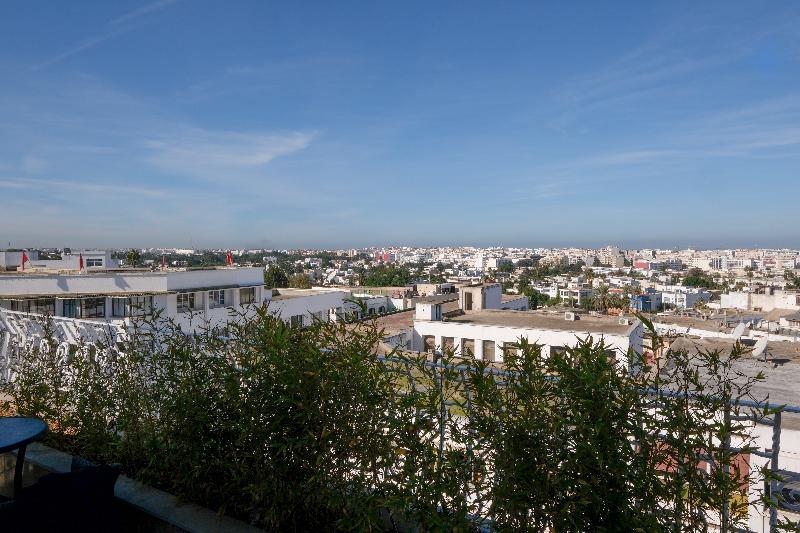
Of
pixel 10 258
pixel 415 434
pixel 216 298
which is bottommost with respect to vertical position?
pixel 216 298

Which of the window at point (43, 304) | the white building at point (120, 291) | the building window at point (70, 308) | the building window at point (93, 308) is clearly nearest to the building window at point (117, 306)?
the white building at point (120, 291)

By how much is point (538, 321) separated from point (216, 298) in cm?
1718

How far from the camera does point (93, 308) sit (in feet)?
82.6

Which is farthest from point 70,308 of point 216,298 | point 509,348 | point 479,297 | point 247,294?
point 509,348

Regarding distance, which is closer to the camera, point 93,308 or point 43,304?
point 43,304

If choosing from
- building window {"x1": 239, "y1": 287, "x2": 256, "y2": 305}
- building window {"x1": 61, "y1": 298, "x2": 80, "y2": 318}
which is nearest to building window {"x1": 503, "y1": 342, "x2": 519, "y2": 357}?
building window {"x1": 61, "y1": 298, "x2": 80, "y2": 318}

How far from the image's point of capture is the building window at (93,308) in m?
24.8

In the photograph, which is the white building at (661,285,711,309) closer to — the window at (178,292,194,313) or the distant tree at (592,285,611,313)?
the distant tree at (592,285,611,313)

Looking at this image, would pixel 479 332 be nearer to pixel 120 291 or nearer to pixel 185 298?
pixel 185 298

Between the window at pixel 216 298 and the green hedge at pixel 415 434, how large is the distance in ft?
87.0

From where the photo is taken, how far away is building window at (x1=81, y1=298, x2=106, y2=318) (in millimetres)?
24797

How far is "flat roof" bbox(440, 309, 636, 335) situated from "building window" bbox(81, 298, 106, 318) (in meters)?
16.4

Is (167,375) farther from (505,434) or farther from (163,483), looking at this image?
(505,434)

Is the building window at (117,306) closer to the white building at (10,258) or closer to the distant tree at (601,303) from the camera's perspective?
the white building at (10,258)
